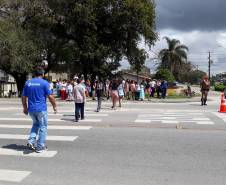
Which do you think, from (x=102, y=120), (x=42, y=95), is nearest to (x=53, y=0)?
(x=102, y=120)

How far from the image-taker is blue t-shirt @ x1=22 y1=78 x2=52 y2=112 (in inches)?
353

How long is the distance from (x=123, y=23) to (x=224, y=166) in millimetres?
29845

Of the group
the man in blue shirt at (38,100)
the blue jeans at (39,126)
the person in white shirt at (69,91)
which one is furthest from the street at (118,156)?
the person in white shirt at (69,91)

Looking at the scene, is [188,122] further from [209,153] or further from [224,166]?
[224,166]

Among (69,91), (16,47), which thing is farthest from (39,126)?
(16,47)

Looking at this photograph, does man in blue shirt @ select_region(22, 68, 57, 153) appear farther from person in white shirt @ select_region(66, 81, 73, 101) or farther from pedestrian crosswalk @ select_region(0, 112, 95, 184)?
person in white shirt @ select_region(66, 81, 73, 101)

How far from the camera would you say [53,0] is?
37438mm

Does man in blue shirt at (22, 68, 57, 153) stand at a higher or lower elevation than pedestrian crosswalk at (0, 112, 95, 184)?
higher

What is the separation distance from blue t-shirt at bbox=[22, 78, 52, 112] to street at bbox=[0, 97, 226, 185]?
965mm

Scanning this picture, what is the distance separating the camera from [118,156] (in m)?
8.73

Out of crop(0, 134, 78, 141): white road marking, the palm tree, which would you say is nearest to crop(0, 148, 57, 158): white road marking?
crop(0, 134, 78, 141): white road marking

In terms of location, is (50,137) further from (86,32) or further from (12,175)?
(86,32)

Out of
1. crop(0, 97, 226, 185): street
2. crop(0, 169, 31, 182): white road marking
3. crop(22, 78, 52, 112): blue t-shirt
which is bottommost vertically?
crop(0, 169, 31, 182): white road marking

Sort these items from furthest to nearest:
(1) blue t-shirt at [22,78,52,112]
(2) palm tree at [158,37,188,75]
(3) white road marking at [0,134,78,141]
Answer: (2) palm tree at [158,37,188,75]
(3) white road marking at [0,134,78,141]
(1) blue t-shirt at [22,78,52,112]
